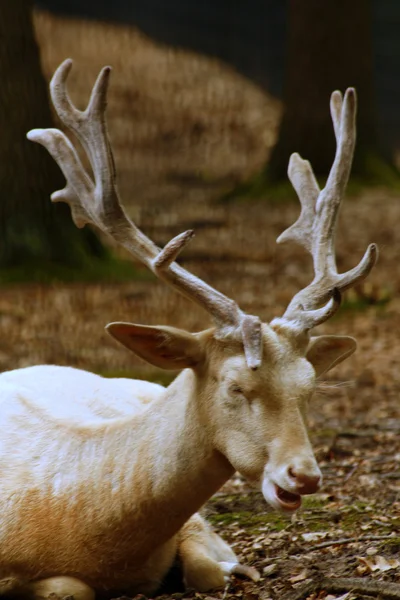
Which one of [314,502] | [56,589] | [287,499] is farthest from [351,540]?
[56,589]

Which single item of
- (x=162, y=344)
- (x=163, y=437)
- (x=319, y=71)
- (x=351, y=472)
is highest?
(x=162, y=344)

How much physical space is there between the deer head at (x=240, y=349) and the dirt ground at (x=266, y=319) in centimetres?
42

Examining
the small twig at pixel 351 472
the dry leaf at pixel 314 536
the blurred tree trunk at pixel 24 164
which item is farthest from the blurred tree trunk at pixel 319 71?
the dry leaf at pixel 314 536

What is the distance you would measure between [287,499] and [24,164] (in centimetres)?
853

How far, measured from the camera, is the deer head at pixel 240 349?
13.8ft

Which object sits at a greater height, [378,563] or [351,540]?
[378,563]

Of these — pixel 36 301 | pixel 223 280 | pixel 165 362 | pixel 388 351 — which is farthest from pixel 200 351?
pixel 223 280

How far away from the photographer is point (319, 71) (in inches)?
689

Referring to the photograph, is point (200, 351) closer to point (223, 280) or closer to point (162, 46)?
point (223, 280)

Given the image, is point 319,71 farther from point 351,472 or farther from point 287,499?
point 287,499

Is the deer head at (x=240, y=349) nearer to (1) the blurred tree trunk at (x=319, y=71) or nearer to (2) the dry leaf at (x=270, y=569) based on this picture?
(2) the dry leaf at (x=270, y=569)

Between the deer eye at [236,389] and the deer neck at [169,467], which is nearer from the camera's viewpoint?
the deer eye at [236,389]

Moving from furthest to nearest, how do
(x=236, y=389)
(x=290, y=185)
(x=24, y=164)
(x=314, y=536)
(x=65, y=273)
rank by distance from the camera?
(x=290, y=185) < (x=24, y=164) < (x=65, y=273) < (x=314, y=536) < (x=236, y=389)

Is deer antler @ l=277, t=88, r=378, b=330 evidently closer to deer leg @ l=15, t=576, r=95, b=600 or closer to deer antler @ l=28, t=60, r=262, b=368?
deer antler @ l=28, t=60, r=262, b=368
